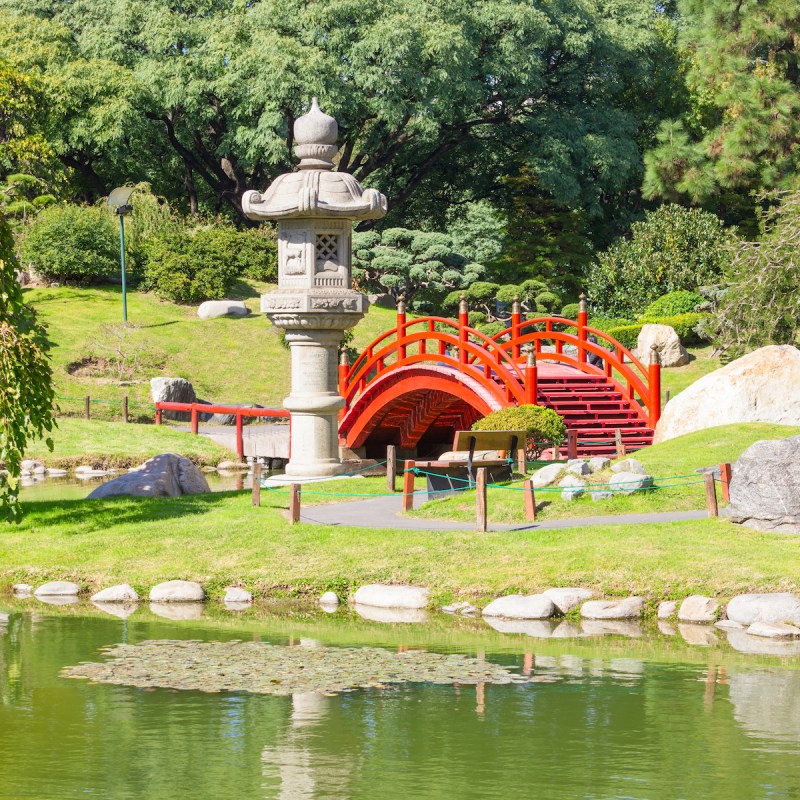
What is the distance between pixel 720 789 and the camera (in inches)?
369

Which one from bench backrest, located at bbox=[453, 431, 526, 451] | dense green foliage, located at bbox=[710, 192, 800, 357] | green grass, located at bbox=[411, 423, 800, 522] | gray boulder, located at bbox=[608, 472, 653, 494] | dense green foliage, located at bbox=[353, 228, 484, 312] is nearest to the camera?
green grass, located at bbox=[411, 423, 800, 522]

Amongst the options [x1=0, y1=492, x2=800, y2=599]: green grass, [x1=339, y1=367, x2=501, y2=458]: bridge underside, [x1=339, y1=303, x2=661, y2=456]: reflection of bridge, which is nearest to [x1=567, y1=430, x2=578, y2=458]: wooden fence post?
[x1=339, y1=303, x2=661, y2=456]: reflection of bridge

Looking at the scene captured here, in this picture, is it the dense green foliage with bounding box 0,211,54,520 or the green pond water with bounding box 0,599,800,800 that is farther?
the dense green foliage with bounding box 0,211,54,520

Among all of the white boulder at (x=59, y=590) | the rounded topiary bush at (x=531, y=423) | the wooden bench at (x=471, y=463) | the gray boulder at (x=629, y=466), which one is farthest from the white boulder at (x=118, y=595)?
the rounded topiary bush at (x=531, y=423)

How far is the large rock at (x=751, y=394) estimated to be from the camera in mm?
23203

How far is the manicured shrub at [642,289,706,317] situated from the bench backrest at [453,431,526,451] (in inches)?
832

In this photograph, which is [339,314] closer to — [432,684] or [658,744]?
[432,684]

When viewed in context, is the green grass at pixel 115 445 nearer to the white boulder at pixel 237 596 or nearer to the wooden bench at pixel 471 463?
the wooden bench at pixel 471 463

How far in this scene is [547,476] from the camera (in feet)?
66.0

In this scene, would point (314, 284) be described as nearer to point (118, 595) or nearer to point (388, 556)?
point (388, 556)

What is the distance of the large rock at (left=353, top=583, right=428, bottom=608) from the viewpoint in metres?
15.7

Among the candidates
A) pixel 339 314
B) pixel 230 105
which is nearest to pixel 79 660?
pixel 339 314

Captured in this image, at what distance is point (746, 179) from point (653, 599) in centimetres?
3005

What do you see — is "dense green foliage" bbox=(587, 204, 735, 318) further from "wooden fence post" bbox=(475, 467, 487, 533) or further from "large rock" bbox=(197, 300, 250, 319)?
"wooden fence post" bbox=(475, 467, 487, 533)
